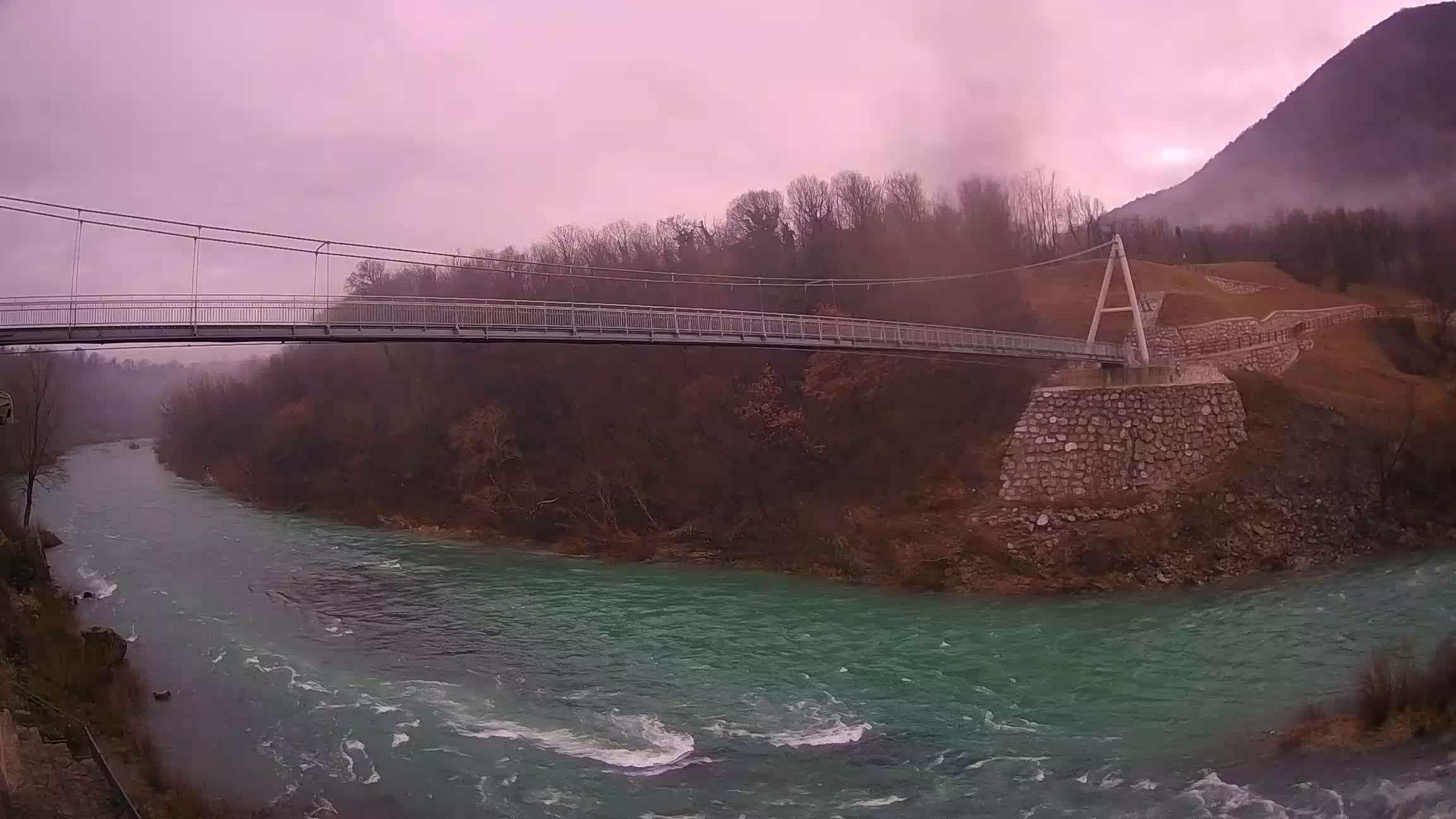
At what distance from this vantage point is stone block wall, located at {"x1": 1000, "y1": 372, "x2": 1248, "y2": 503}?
90.7 ft

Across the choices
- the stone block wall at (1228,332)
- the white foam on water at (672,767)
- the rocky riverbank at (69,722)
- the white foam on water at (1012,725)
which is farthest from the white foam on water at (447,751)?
the stone block wall at (1228,332)

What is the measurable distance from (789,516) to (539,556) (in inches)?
395

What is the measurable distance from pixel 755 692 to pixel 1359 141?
5758 cm

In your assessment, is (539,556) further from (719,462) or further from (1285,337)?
(1285,337)

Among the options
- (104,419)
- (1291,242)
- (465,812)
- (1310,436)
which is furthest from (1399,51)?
(104,419)

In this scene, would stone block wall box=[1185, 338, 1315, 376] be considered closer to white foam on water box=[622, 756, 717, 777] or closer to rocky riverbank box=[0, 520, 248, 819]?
white foam on water box=[622, 756, 717, 777]

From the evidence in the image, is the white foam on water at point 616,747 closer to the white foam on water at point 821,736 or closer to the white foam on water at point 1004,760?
the white foam on water at point 821,736

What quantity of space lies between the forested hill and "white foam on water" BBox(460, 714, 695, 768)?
160 ft

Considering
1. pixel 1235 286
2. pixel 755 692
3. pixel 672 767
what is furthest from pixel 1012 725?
pixel 1235 286

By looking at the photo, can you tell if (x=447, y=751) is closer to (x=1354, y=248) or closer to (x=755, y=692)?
(x=755, y=692)

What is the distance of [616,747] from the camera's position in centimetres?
1444

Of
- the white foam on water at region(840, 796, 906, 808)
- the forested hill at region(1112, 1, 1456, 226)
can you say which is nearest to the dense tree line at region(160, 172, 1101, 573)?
the forested hill at region(1112, 1, 1456, 226)

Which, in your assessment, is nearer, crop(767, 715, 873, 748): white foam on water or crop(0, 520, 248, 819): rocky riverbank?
crop(0, 520, 248, 819): rocky riverbank

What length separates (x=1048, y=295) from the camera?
139 feet
